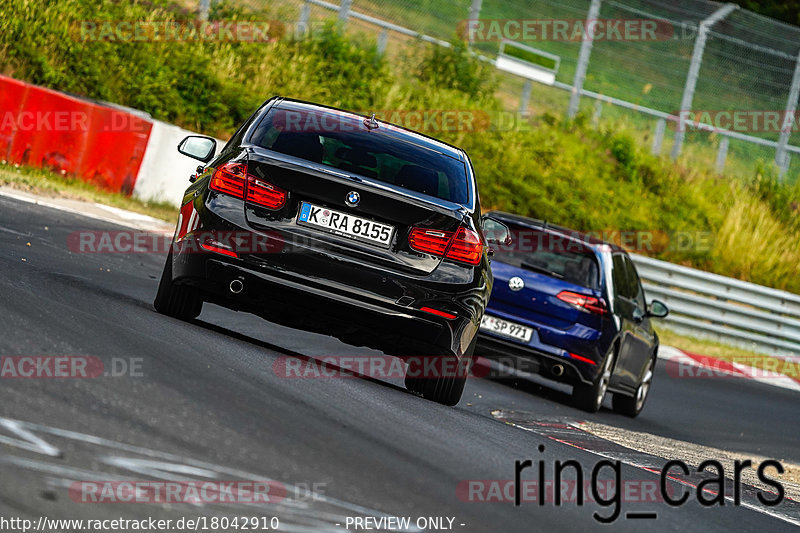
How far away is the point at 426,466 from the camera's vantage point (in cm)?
618

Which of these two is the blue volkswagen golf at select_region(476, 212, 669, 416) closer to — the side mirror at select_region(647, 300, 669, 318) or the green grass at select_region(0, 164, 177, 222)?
the side mirror at select_region(647, 300, 669, 318)

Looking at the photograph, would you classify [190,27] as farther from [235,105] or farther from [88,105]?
[88,105]

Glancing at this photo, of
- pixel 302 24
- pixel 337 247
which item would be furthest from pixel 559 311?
pixel 302 24

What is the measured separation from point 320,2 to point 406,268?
63.5 feet

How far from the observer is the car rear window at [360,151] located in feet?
26.9

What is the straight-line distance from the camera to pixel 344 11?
26.2 metres

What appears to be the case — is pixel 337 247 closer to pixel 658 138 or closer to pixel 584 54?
pixel 584 54

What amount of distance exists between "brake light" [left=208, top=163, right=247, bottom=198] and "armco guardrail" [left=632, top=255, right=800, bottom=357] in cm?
1493

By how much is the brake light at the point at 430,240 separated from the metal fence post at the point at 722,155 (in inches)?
906

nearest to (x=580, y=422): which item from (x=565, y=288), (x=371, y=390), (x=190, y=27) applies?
(x=565, y=288)

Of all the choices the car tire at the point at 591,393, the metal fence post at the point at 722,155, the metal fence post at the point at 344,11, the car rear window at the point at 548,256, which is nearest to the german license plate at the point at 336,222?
the car rear window at the point at 548,256

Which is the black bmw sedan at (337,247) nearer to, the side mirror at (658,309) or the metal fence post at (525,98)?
the side mirror at (658,309)

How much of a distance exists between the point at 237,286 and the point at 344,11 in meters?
19.1

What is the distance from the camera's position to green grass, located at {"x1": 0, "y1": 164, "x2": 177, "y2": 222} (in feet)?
54.4
